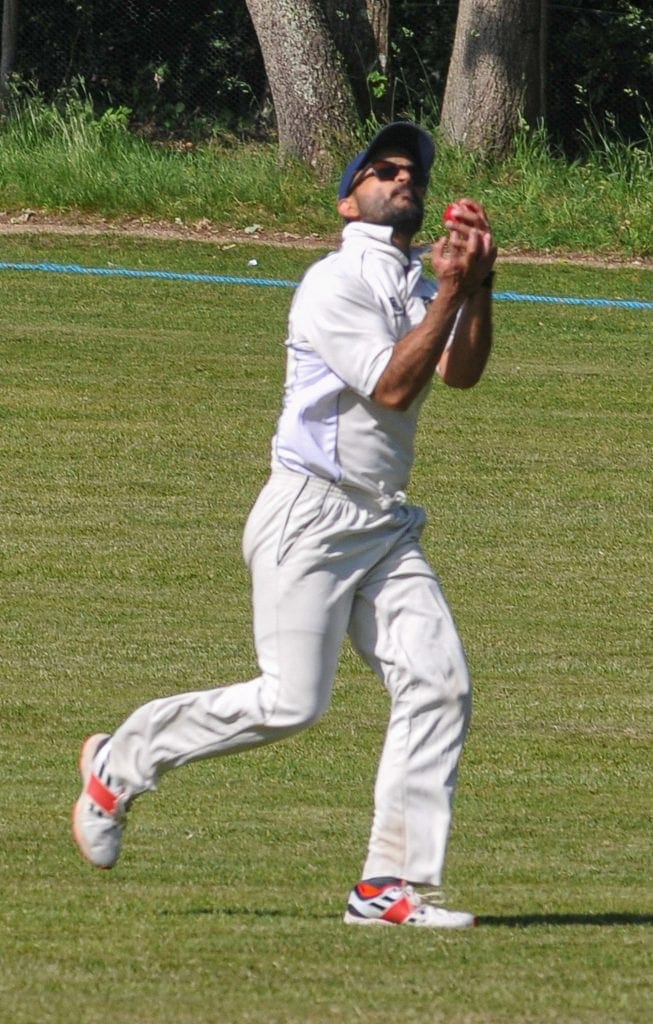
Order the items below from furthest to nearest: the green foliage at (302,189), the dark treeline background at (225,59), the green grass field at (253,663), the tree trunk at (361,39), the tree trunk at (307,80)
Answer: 1. the dark treeline background at (225,59)
2. the tree trunk at (361,39)
3. the tree trunk at (307,80)
4. the green foliage at (302,189)
5. the green grass field at (253,663)

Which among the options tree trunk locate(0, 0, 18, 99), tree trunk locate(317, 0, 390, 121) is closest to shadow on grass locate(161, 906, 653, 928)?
tree trunk locate(317, 0, 390, 121)

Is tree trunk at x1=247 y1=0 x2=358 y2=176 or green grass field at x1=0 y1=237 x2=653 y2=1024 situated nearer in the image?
green grass field at x1=0 y1=237 x2=653 y2=1024

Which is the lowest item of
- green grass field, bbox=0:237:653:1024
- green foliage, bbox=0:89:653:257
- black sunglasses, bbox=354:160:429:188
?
green grass field, bbox=0:237:653:1024

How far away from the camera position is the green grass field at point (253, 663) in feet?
14.0

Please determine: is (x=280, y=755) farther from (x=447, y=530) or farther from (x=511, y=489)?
(x=511, y=489)

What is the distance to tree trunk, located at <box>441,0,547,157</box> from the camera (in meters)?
17.4

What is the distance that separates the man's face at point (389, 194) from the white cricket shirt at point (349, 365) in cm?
5

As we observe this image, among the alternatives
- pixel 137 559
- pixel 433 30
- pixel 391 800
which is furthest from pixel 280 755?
pixel 433 30

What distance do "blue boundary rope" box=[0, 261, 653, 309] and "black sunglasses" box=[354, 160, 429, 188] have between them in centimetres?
1005

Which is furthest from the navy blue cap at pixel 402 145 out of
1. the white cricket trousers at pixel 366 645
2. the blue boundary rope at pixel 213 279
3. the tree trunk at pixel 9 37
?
the tree trunk at pixel 9 37

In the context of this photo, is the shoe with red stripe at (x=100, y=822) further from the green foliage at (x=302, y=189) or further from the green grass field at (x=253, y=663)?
the green foliage at (x=302, y=189)

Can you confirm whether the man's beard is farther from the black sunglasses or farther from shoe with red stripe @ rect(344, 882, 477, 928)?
shoe with red stripe @ rect(344, 882, 477, 928)

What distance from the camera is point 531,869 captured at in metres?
5.51

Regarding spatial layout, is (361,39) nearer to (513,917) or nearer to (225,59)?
(225,59)
